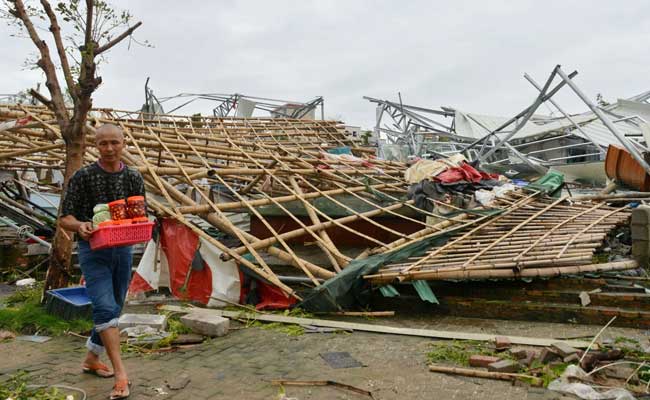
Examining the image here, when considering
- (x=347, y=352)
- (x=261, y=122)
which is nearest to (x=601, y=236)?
(x=347, y=352)

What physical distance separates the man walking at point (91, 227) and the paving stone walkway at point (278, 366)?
0.32 metres

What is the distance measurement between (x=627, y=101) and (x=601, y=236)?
8.76m

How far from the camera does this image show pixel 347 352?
361cm

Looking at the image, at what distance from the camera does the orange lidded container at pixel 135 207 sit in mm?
2973

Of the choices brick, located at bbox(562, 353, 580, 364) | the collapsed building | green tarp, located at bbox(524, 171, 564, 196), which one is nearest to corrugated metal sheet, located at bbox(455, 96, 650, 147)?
green tarp, located at bbox(524, 171, 564, 196)

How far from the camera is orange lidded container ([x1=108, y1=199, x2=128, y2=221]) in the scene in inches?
114

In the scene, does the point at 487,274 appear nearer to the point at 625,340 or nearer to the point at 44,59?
the point at 625,340

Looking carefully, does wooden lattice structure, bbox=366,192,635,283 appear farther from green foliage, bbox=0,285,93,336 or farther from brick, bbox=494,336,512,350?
green foliage, bbox=0,285,93,336

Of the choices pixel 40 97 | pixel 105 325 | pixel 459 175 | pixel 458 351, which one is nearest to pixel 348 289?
pixel 458 351

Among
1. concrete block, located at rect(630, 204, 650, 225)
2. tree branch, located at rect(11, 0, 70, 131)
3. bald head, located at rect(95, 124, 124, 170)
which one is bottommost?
concrete block, located at rect(630, 204, 650, 225)

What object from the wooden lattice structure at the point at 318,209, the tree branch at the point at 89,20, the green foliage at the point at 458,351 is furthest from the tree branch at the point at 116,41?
the green foliage at the point at 458,351

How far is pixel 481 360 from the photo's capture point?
10.4 ft

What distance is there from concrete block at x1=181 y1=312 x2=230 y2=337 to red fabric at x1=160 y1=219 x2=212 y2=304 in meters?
1.22

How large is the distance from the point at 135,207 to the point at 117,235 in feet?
0.76
